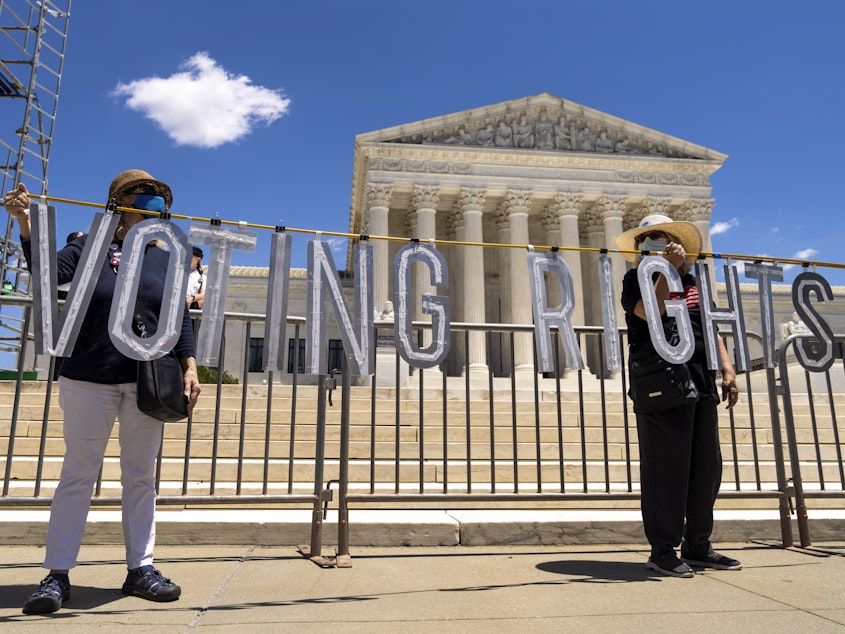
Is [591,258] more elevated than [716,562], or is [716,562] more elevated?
[591,258]

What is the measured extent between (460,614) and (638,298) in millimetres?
2350

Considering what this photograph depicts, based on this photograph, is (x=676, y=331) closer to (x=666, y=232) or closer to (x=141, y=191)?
(x=666, y=232)

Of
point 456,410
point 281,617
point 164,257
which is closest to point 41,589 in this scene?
point 281,617

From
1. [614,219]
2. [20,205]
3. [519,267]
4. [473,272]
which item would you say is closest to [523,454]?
[20,205]

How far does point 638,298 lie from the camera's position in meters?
4.16

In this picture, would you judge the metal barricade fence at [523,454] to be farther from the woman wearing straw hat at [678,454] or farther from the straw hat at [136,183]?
the straw hat at [136,183]

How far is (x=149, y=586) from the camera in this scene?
9.78ft

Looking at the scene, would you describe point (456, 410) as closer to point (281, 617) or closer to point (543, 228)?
point (281, 617)

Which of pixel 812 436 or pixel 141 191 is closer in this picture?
pixel 141 191

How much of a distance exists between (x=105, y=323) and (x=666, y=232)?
361cm

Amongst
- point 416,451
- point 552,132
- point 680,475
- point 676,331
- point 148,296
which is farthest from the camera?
point 552,132

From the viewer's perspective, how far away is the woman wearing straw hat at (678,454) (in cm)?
385

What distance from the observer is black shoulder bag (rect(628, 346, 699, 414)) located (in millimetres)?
3861

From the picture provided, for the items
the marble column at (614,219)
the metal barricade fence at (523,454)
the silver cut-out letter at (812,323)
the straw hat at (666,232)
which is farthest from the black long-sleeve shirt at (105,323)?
the marble column at (614,219)
